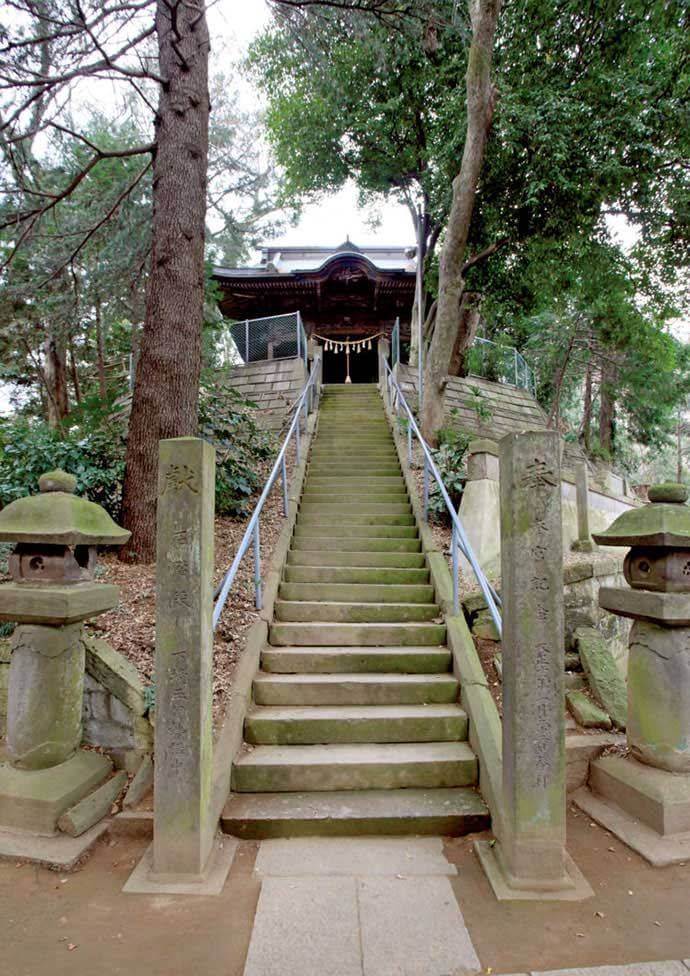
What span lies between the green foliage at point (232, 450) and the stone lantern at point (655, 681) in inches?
163

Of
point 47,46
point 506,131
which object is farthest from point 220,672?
point 506,131

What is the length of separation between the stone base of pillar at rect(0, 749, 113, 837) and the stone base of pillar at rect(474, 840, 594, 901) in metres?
2.10

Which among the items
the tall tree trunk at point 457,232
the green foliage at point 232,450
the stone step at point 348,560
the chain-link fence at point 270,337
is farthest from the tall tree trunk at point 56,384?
the stone step at point 348,560

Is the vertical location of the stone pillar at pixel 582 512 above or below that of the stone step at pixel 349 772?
above

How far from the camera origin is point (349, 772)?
296cm

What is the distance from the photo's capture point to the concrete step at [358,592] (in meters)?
4.53

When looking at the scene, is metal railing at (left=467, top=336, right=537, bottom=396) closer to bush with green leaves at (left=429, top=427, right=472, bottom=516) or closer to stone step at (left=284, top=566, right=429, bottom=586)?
bush with green leaves at (left=429, top=427, right=472, bottom=516)

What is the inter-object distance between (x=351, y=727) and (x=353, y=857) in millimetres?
773

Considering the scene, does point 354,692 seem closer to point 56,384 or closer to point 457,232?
point 457,232

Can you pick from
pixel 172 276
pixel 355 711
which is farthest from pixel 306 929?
pixel 172 276

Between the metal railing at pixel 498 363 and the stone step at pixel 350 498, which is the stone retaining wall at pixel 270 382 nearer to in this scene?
the metal railing at pixel 498 363

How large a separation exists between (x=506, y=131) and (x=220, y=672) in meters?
8.96

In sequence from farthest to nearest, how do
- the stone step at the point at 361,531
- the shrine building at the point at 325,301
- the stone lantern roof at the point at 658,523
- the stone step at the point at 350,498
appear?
the shrine building at the point at 325,301
the stone step at the point at 350,498
the stone step at the point at 361,531
the stone lantern roof at the point at 658,523

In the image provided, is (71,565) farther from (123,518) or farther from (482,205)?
(482,205)
